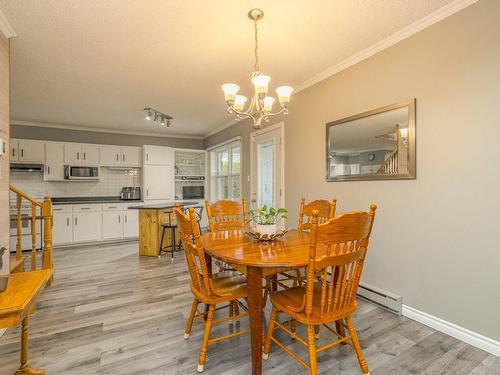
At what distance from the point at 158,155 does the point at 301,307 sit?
17.8 ft

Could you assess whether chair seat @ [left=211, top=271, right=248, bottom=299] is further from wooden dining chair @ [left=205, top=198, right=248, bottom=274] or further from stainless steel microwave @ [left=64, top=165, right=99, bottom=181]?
stainless steel microwave @ [left=64, top=165, right=99, bottom=181]

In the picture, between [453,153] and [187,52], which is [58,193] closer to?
[187,52]

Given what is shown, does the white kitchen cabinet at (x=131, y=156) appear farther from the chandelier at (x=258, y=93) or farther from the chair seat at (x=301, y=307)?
the chair seat at (x=301, y=307)

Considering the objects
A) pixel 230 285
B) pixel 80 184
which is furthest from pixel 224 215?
pixel 80 184

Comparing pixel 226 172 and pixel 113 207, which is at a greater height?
pixel 226 172

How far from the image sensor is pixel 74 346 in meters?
1.97

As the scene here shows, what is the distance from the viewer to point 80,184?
582 centimetres

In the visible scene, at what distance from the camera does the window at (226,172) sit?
546cm

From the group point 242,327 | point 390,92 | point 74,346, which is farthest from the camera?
point 390,92

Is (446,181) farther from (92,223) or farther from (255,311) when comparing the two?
(92,223)

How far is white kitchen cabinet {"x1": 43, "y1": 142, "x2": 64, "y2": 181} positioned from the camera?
17.3ft

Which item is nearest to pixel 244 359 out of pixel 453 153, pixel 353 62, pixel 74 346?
pixel 74 346

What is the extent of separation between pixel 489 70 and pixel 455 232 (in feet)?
3.87

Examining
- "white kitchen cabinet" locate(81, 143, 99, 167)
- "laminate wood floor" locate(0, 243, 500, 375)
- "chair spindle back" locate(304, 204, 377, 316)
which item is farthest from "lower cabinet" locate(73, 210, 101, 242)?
"chair spindle back" locate(304, 204, 377, 316)
